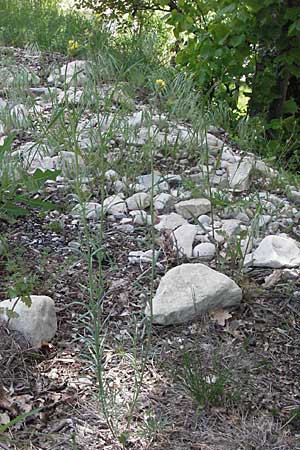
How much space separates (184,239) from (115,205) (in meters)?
0.45

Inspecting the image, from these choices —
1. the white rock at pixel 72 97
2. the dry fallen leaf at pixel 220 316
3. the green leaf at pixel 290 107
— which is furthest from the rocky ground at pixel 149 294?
the green leaf at pixel 290 107

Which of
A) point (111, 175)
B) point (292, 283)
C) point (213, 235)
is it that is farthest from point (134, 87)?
point (292, 283)

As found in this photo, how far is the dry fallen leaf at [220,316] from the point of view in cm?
246

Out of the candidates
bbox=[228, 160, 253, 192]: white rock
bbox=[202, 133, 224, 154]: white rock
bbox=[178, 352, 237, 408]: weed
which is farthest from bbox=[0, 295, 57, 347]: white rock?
bbox=[202, 133, 224, 154]: white rock

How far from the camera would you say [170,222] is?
3066 millimetres

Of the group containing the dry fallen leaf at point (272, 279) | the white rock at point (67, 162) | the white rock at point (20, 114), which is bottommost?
the dry fallen leaf at point (272, 279)

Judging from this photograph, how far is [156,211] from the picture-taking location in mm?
3186

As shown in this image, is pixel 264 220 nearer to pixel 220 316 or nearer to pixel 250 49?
pixel 220 316

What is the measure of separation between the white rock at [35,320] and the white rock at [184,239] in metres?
0.66

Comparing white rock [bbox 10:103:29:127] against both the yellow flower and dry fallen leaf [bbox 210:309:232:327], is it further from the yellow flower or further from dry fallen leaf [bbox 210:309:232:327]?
dry fallen leaf [bbox 210:309:232:327]

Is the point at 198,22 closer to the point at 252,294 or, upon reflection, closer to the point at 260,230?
the point at 260,230

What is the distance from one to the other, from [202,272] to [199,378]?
527 millimetres

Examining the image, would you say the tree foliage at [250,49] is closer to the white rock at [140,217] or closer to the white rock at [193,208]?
the white rock at [193,208]

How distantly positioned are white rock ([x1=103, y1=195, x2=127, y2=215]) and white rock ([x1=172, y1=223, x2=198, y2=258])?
0.33m
